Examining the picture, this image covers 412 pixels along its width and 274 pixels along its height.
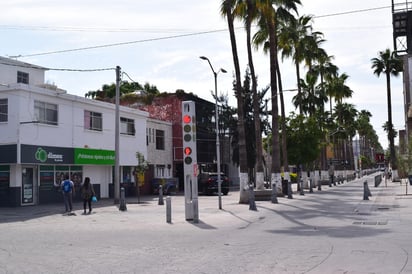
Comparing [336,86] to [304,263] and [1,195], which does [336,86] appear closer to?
[1,195]

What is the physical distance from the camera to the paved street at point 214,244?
981 cm

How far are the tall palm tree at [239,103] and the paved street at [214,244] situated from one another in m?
7.34

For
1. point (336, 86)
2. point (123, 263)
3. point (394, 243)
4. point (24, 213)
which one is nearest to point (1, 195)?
point (24, 213)

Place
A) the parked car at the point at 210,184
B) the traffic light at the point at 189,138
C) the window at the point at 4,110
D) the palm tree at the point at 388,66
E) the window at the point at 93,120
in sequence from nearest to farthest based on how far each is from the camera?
the traffic light at the point at 189,138 < the window at the point at 4,110 < the window at the point at 93,120 < the parked car at the point at 210,184 < the palm tree at the point at 388,66

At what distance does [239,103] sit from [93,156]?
11669 mm

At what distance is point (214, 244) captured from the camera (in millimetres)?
13008

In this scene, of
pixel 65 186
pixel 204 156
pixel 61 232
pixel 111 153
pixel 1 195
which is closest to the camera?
pixel 61 232

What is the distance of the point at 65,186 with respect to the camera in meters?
23.8

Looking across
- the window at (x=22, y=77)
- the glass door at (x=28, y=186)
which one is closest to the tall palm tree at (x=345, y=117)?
the window at (x=22, y=77)

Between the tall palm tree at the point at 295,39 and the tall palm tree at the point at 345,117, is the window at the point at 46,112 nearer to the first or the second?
the tall palm tree at the point at 295,39

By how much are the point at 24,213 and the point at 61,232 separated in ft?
30.2

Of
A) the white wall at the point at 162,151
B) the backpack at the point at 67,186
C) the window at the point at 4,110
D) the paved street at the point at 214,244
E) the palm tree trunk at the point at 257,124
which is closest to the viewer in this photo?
the paved street at the point at 214,244

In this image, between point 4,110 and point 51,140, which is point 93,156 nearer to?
point 51,140

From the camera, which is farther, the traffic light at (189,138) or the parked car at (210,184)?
the parked car at (210,184)
